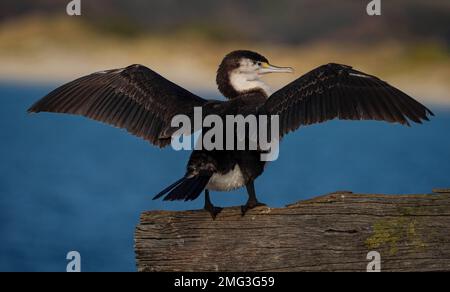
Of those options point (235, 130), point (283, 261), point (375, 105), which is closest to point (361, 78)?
point (375, 105)

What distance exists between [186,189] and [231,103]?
2.63 ft

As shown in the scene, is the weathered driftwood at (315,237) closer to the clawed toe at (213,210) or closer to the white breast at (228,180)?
the clawed toe at (213,210)

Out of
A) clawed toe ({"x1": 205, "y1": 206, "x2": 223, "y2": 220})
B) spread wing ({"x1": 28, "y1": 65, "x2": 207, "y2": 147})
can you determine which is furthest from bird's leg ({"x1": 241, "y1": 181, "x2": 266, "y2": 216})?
spread wing ({"x1": 28, "y1": 65, "x2": 207, "y2": 147})

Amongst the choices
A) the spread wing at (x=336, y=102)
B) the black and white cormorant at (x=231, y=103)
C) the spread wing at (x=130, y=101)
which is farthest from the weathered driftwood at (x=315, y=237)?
the spread wing at (x=130, y=101)

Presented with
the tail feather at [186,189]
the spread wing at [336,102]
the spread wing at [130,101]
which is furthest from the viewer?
the spread wing at [130,101]

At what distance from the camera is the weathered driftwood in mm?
3973

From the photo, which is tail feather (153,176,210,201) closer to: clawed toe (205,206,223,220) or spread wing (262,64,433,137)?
clawed toe (205,206,223,220)

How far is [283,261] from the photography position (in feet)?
13.1

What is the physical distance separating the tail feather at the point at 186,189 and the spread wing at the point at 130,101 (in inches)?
22.7

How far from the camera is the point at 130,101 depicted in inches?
218

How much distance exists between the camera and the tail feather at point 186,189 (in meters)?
4.53

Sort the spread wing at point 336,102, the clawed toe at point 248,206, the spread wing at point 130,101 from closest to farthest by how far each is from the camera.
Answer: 1. the clawed toe at point 248,206
2. the spread wing at point 336,102
3. the spread wing at point 130,101

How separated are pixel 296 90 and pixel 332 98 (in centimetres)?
24

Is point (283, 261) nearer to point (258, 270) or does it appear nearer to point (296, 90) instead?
point (258, 270)
